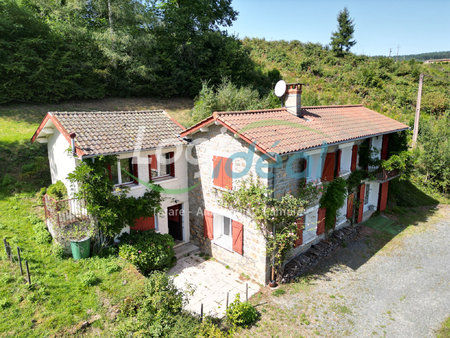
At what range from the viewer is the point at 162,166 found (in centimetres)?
1409

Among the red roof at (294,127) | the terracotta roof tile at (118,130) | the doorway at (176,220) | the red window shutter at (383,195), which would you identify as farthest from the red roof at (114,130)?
the red window shutter at (383,195)

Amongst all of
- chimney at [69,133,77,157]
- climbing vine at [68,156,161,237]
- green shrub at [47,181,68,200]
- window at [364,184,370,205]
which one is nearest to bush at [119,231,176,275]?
climbing vine at [68,156,161,237]

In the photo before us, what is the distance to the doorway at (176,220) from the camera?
1500 centimetres

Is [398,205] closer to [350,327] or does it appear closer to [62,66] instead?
[350,327]

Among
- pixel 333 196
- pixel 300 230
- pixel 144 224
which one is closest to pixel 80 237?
pixel 144 224

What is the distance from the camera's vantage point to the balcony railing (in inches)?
439

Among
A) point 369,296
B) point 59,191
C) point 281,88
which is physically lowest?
point 369,296

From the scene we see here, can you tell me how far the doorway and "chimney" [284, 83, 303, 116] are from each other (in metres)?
7.93

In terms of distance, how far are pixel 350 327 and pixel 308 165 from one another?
250 inches

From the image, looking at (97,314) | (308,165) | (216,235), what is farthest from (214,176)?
(97,314)

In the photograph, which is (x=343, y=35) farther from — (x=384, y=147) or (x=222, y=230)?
(x=222, y=230)

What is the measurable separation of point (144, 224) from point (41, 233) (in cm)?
445

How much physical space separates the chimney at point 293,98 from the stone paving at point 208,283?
8.82 metres

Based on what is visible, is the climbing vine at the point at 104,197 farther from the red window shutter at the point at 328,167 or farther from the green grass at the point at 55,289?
the red window shutter at the point at 328,167
